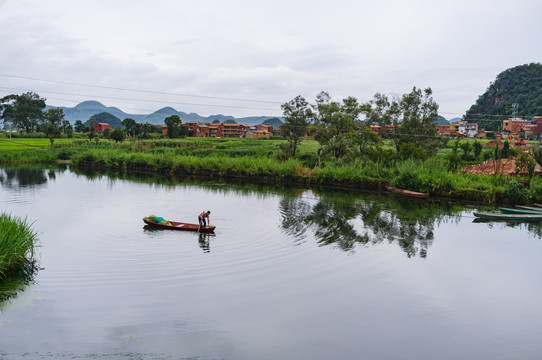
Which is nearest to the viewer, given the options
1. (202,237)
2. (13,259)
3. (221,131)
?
(13,259)

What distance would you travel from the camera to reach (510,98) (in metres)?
86.7

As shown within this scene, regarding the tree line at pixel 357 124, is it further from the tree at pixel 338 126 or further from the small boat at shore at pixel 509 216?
the small boat at shore at pixel 509 216

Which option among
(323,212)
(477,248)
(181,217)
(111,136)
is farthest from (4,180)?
(111,136)

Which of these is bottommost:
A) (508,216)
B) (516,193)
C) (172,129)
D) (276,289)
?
(276,289)

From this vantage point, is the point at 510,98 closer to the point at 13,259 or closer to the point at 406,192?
the point at 406,192

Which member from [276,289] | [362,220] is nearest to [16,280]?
[276,289]

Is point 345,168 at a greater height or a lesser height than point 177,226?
greater

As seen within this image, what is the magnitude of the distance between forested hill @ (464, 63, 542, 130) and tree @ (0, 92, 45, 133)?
277 ft

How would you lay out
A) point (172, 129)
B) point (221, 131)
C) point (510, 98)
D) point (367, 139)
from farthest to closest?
point (221, 131), point (510, 98), point (172, 129), point (367, 139)

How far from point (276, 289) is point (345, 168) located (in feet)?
64.8

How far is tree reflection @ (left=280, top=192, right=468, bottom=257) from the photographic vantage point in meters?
15.1

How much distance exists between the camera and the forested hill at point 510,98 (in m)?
79.4

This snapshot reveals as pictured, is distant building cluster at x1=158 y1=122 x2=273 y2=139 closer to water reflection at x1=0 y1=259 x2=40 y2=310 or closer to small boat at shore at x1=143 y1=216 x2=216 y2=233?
small boat at shore at x1=143 y1=216 x2=216 y2=233

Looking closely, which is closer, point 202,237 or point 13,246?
point 13,246
